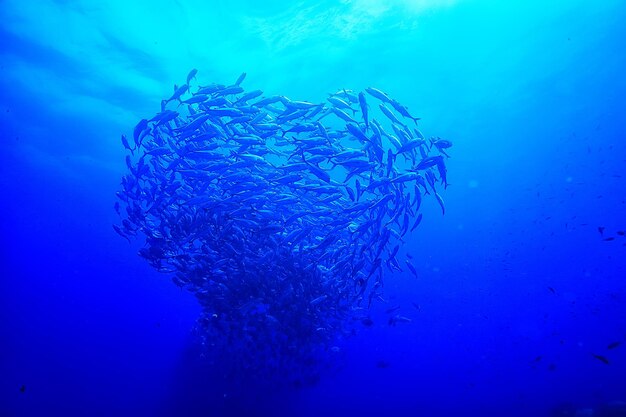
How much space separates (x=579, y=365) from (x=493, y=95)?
27781mm

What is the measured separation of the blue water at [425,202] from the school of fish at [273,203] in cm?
517

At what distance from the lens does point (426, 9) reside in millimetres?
11680

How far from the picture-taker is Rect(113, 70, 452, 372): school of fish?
6.19 m

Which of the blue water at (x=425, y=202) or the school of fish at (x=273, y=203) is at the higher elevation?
the blue water at (x=425, y=202)

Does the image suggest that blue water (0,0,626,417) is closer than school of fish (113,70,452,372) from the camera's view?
No

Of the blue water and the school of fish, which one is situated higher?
the blue water

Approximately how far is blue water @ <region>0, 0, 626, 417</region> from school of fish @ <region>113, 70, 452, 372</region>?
16.9 feet

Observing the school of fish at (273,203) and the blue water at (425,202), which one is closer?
the school of fish at (273,203)

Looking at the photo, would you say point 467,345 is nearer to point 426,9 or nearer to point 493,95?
point 493,95

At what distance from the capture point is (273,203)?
283 inches

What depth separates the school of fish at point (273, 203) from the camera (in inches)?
244

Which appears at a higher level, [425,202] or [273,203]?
[425,202]

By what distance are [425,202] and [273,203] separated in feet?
64.7

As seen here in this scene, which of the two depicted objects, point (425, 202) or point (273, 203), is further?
point (425, 202)
